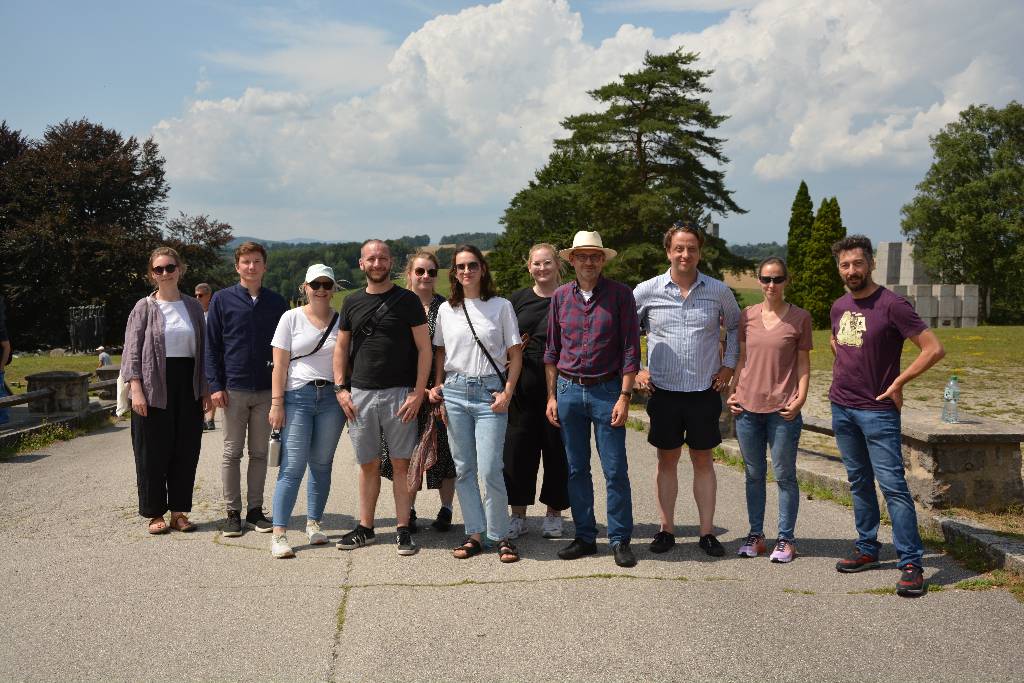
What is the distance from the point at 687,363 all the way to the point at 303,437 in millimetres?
2537

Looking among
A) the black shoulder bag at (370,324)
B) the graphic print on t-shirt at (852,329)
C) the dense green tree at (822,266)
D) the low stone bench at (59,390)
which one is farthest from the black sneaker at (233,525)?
the dense green tree at (822,266)

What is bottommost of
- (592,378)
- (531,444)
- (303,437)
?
(531,444)

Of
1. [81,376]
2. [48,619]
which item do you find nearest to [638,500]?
[48,619]

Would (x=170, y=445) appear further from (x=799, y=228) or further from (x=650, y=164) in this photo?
(x=799, y=228)

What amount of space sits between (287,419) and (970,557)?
4370 millimetres

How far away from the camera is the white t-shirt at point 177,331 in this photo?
6047 mm

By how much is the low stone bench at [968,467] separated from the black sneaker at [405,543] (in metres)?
3.55

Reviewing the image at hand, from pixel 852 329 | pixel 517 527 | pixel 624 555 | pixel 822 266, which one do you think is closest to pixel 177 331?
pixel 517 527

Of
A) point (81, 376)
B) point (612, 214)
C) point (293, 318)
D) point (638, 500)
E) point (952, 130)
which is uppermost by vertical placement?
point (952, 130)

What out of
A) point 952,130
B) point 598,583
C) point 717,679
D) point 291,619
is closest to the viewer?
point 717,679

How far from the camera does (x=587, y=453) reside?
5.38 meters

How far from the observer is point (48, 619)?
4.25 m

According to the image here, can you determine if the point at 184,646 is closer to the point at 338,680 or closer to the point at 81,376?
the point at 338,680

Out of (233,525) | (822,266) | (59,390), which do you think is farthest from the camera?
(822,266)
